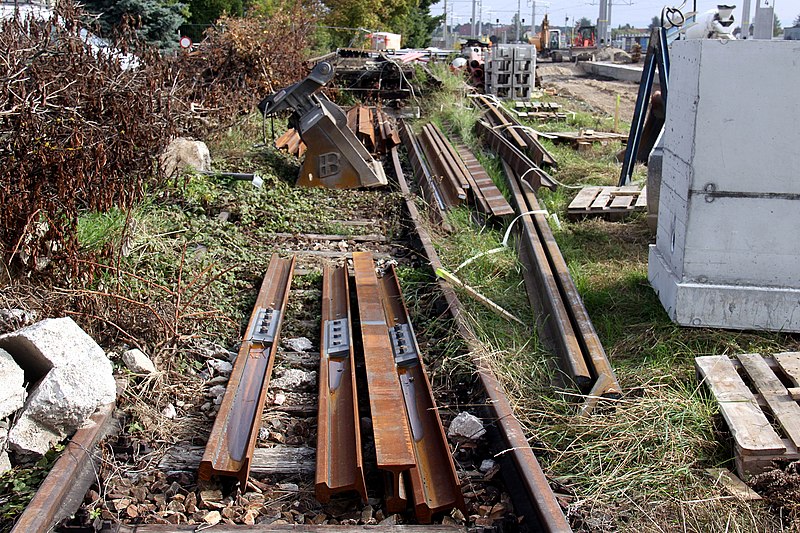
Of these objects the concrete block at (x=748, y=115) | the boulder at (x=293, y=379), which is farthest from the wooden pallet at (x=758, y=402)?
the boulder at (x=293, y=379)

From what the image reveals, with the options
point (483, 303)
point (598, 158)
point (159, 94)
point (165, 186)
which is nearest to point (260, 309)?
point (483, 303)

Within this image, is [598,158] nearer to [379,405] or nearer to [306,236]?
[306,236]

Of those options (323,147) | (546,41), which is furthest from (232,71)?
(546,41)

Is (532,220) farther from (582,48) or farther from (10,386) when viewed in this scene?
(582,48)

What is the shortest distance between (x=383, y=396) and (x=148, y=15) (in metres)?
20.1

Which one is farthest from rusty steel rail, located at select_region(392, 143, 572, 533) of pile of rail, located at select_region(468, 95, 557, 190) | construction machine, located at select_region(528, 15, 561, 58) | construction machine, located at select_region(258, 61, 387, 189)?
construction machine, located at select_region(528, 15, 561, 58)

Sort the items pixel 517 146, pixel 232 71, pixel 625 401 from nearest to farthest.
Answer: pixel 625 401
pixel 517 146
pixel 232 71

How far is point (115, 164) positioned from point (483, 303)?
12.7 ft

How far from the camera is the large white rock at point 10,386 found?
382 cm

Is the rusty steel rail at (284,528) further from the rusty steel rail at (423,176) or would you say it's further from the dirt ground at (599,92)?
the dirt ground at (599,92)

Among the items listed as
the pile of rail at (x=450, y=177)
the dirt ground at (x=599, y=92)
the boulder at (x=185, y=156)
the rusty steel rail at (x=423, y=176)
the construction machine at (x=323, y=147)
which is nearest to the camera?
the pile of rail at (x=450, y=177)

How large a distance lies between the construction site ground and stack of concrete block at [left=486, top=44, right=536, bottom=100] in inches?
494

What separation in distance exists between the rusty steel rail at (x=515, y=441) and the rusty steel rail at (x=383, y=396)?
1.65ft

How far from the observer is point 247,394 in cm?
455
